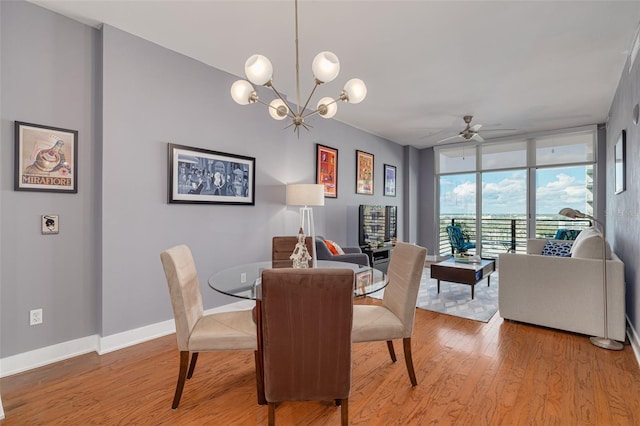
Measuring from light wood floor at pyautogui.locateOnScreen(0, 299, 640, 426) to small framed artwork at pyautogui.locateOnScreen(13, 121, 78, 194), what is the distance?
4.38 ft

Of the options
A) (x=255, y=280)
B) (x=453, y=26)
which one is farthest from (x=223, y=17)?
(x=255, y=280)

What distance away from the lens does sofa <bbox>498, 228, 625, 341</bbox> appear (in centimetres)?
271

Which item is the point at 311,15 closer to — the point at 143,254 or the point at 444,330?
the point at 143,254

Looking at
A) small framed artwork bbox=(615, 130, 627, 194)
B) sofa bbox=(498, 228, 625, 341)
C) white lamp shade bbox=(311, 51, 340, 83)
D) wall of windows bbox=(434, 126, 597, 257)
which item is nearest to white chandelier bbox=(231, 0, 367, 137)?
white lamp shade bbox=(311, 51, 340, 83)

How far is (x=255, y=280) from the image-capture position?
6.93 feet

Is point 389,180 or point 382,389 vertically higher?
point 389,180

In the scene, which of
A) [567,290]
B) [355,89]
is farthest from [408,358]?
[567,290]

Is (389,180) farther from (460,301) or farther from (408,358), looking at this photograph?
(408,358)

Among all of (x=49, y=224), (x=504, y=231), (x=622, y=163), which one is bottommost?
(x=504, y=231)

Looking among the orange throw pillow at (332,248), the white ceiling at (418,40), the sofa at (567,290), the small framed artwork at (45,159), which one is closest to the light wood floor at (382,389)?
the sofa at (567,290)

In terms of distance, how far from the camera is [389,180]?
6492 millimetres

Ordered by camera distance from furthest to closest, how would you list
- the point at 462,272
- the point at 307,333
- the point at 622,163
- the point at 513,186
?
the point at 513,186 → the point at 462,272 → the point at 622,163 → the point at 307,333

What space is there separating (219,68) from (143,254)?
202 centimetres

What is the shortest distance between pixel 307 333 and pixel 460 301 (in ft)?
10.3
